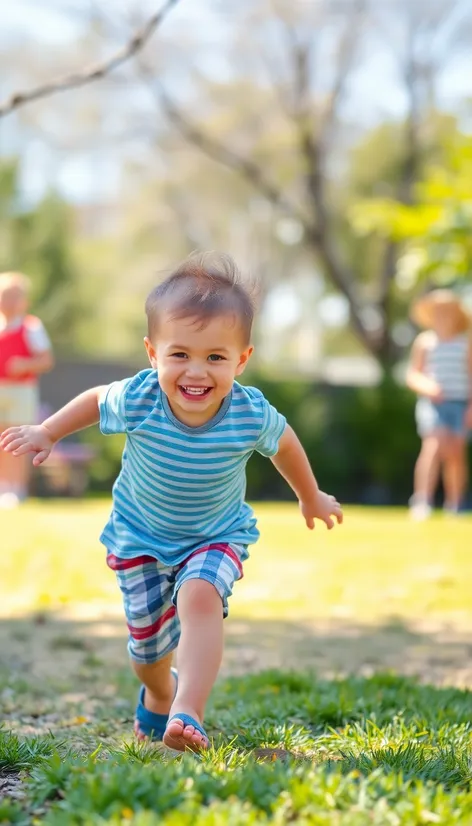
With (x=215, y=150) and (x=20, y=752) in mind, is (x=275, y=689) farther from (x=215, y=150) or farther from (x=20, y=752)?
(x=215, y=150)

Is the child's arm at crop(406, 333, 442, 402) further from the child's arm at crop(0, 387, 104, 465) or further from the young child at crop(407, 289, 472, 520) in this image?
the child's arm at crop(0, 387, 104, 465)

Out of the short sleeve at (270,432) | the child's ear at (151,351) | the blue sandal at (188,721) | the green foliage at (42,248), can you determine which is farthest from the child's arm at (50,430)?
the green foliage at (42,248)

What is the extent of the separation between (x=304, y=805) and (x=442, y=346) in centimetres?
841

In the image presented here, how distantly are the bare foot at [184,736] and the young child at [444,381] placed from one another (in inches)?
298

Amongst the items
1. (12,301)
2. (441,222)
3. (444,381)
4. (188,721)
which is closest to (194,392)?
(188,721)

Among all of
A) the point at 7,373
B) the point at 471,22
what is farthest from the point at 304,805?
the point at 471,22

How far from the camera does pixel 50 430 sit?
2994 millimetres

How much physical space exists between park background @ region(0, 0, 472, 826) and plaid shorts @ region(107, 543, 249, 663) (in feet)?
0.99

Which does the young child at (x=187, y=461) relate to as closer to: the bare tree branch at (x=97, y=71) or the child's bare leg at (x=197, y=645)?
the child's bare leg at (x=197, y=645)

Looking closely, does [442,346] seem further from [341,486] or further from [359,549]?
[341,486]

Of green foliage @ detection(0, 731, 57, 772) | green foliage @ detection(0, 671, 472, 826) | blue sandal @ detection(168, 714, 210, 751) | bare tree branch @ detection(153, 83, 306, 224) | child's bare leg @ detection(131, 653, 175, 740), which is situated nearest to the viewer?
green foliage @ detection(0, 671, 472, 826)

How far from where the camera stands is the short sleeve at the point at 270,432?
9.67 ft

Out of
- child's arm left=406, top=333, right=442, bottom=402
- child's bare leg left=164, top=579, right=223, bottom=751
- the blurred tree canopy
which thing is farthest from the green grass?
the blurred tree canopy

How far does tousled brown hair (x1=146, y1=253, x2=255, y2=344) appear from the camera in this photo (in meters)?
2.77
